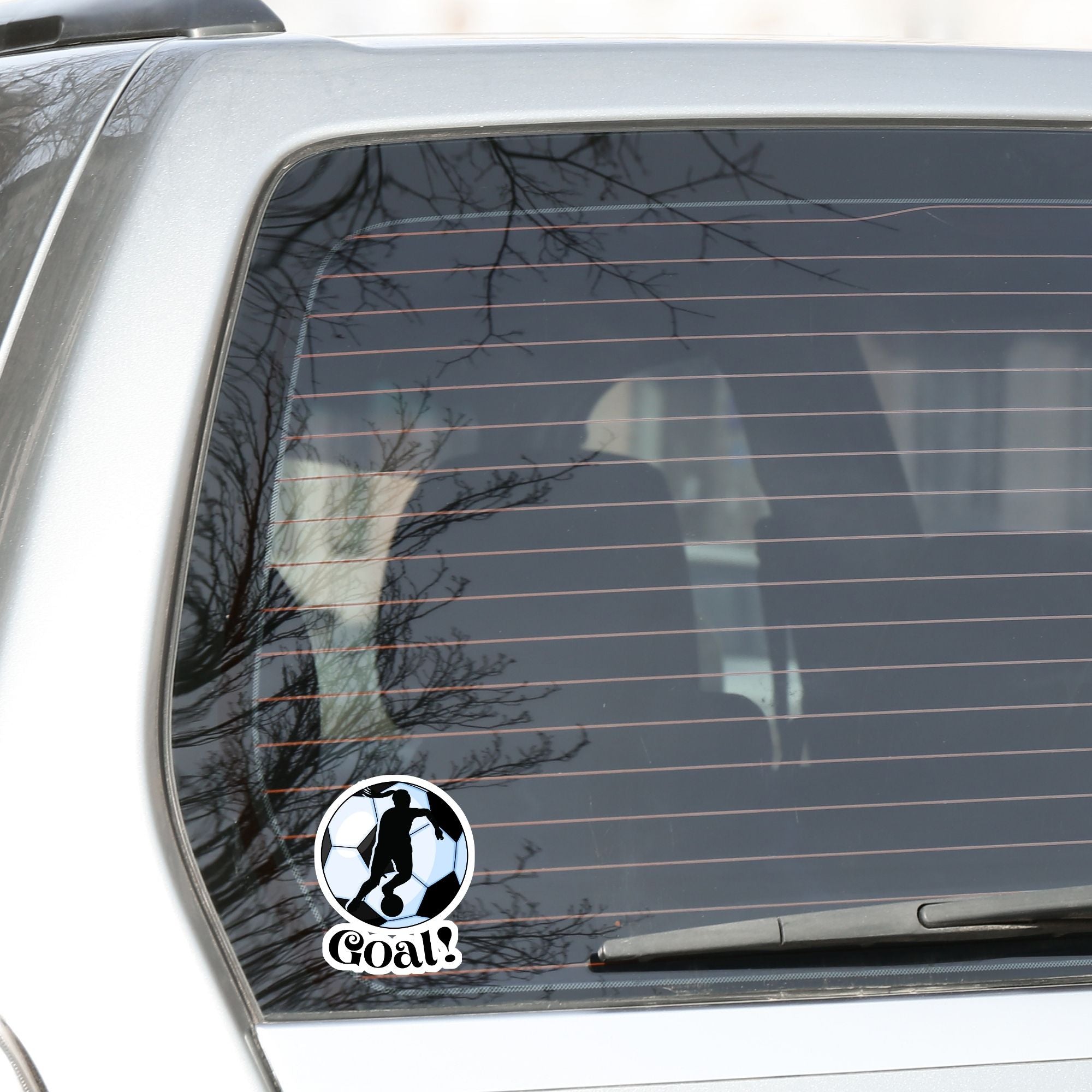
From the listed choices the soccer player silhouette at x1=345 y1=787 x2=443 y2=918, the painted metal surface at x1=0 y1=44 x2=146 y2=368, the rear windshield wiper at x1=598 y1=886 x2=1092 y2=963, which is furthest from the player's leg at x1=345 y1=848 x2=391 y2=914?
the painted metal surface at x1=0 y1=44 x2=146 y2=368

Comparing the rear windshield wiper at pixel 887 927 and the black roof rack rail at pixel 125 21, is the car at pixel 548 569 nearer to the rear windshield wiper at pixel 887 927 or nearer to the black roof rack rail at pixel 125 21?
the rear windshield wiper at pixel 887 927

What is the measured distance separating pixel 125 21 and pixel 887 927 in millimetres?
1288

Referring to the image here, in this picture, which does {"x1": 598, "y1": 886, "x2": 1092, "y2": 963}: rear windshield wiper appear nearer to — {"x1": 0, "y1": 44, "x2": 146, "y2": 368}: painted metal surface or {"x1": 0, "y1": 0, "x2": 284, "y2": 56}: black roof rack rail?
{"x1": 0, "y1": 44, "x2": 146, "y2": 368}: painted metal surface

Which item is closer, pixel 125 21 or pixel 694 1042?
pixel 694 1042

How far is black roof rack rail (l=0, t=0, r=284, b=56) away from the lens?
1.33 metres

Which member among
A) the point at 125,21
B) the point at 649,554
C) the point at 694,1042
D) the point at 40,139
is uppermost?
the point at 125,21

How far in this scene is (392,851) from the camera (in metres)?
0.97

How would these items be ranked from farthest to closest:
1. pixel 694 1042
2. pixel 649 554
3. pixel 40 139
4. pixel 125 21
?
pixel 125 21
pixel 40 139
pixel 649 554
pixel 694 1042

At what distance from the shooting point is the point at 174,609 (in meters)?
0.98

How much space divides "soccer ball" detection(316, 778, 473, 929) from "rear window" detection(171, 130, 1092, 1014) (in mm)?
14

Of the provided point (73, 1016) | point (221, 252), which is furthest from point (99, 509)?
point (73, 1016)

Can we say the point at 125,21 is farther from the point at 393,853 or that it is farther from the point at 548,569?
the point at 393,853

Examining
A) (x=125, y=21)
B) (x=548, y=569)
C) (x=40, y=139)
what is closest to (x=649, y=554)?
(x=548, y=569)

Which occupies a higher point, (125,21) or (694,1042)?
(125,21)
